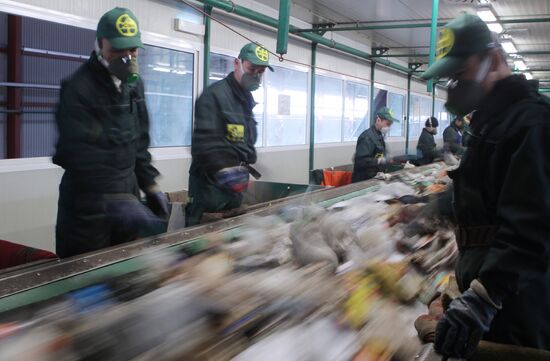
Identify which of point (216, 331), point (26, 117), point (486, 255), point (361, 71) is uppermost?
point (361, 71)

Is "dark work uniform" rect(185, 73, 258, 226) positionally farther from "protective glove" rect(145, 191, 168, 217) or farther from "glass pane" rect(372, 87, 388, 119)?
"glass pane" rect(372, 87, 388, 119)

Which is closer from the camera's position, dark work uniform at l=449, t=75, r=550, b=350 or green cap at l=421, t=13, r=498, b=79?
dark work uniform at l=449, t=75, r=550, b=350

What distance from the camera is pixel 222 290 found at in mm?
1425

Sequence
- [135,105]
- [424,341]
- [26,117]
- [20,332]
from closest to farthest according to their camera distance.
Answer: [20,332], [424,341], [135,105], [26,117]

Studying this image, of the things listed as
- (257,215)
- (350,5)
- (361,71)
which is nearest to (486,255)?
(257,215)

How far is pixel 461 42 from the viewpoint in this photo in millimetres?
1588

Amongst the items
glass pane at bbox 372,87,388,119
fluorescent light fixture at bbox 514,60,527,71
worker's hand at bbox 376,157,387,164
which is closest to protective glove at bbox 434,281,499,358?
worker's hand at bbox 376,157,387,164

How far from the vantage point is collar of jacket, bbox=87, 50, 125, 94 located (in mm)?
2215

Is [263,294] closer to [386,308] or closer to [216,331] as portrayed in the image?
[216,331]

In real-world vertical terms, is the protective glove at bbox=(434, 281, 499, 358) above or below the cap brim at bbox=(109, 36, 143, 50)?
below

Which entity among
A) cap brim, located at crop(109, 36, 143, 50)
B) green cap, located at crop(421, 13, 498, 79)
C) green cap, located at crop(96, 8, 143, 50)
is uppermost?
green cap, located at crop(96, 8, 143, 50)

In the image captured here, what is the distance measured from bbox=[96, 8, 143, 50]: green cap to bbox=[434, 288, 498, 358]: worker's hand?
1723 mm

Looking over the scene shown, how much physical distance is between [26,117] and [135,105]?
3.03m

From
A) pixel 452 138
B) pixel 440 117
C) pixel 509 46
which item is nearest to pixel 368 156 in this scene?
pixel 452 138
